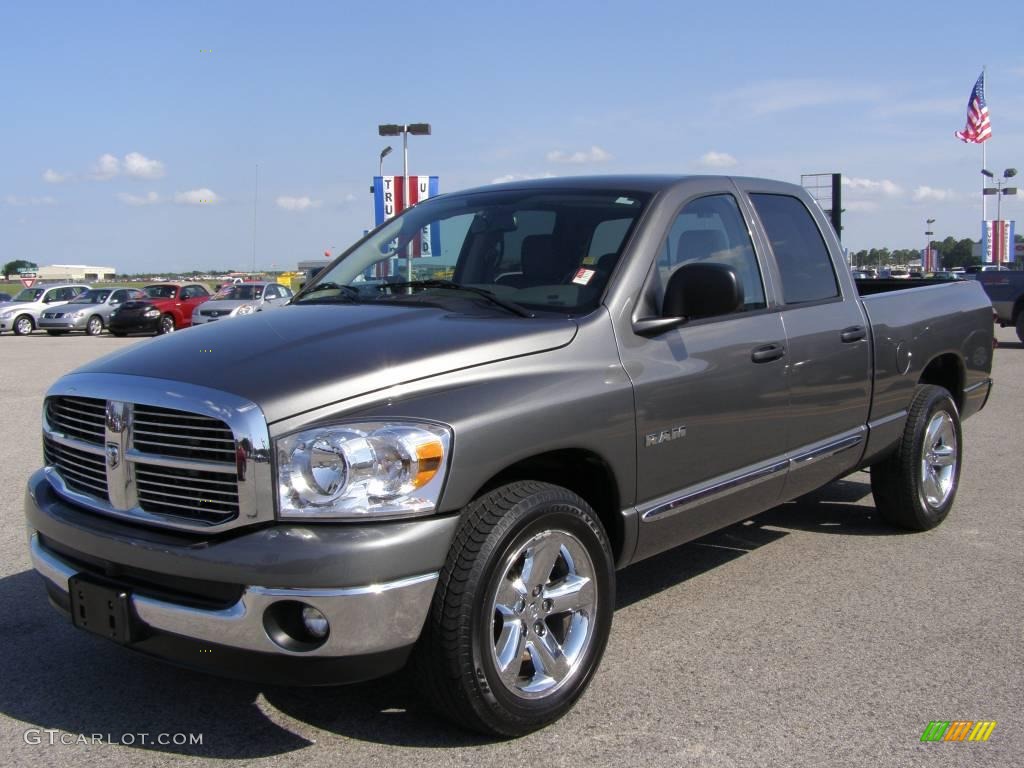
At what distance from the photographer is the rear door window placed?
4.79 m

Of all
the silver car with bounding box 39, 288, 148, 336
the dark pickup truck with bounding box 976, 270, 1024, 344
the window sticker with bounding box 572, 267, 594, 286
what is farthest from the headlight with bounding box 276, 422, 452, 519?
the silver car with bounding box 39, 288, 148, 336

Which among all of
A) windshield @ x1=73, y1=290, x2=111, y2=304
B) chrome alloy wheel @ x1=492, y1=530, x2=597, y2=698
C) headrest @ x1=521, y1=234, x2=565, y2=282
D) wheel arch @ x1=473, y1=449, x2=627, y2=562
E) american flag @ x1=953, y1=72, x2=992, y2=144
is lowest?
chrome alloy wheel @ x1=492, y1=530, x2=597, y2=698

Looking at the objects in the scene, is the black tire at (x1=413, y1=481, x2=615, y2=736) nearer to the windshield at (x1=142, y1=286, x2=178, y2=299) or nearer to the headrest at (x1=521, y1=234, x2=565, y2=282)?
the headrest at (x1=521, y1=234, x2=565, y2=282)

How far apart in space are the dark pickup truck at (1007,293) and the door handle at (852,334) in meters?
15.5

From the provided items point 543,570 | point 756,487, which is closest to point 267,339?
point 543,570

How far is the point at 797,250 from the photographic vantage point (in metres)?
4.99

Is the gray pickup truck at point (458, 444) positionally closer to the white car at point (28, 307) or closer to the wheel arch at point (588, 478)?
the wheel arch at point (588, 478)

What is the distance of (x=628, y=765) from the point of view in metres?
3.12

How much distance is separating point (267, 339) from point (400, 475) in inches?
33.7

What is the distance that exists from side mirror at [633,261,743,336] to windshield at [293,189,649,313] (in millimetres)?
243

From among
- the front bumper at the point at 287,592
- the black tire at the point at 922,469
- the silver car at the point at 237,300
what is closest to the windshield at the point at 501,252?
the front bumper at the point at 287,592

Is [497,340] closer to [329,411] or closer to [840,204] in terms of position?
[329,411]

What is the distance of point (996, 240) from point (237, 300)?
1676 inches

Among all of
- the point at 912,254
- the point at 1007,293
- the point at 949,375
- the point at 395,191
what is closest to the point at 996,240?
the point at 1007,293
